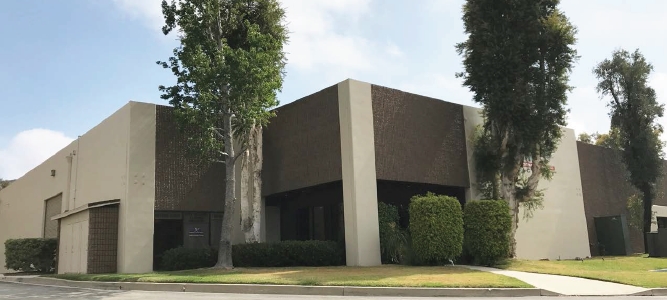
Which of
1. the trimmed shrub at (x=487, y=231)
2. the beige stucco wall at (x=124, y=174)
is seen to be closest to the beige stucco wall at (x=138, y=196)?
the beige stucco wall at (x=124, y=174)

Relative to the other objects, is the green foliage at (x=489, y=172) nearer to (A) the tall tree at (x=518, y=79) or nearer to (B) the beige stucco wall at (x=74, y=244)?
(A) the tall tree at (x=518, y=79)

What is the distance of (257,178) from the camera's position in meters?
22.9

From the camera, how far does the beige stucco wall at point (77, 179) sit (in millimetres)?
22047

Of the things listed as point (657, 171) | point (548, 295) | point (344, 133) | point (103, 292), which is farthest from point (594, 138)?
point (103, 292)

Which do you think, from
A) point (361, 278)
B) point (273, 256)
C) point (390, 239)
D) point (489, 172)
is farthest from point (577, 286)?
point (489, 172)

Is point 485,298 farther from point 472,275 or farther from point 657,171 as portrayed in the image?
point 657,171

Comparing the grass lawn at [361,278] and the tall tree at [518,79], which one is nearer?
the grass lawn at [361,278]

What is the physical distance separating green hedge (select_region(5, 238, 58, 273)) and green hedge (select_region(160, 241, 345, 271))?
7.55m

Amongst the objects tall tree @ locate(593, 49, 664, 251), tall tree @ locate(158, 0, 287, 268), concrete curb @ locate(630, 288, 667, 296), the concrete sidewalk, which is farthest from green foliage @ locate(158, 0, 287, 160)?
tall tree @ locate(593, 49, 664, 251)

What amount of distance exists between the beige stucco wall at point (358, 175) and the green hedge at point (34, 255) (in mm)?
13722

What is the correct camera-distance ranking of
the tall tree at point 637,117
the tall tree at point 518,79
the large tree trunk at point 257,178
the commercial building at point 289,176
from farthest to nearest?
the tall tree at point 637,117
the tall tree at point 518,79
the large tree trunk at point 257,178
the commercial building at point 289,176

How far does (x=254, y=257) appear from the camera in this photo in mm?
20141

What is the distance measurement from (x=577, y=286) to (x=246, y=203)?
12823 millimetres

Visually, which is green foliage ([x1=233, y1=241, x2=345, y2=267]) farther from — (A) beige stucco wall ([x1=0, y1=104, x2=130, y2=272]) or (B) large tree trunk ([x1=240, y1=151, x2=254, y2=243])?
(A) beige stucco wall ([x1=0, y1=104, x2=130, y2=272])
